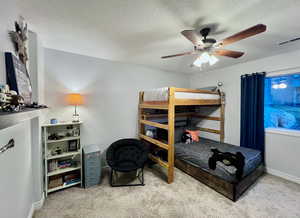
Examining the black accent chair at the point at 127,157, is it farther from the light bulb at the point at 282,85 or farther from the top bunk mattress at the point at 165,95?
the light bulb at the point at 282,85

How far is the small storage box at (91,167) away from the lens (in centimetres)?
226

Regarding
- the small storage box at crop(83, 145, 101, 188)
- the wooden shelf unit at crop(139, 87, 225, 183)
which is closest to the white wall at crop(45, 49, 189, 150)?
the wooden shelf unit at crop(139, 87, 225, 183)

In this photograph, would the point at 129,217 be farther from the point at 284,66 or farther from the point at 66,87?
the point at 284,66

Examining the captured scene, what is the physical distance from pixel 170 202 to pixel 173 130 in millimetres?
1131

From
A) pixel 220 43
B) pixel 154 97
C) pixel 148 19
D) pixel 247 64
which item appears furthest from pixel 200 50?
pixel 247 64

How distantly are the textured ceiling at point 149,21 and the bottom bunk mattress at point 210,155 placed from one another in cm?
202

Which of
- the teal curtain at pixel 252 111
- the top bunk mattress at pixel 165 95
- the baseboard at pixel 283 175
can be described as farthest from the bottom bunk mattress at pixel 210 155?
the top bunk mattress at pixel 165 95

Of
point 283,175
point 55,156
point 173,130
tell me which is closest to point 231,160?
point 173,130

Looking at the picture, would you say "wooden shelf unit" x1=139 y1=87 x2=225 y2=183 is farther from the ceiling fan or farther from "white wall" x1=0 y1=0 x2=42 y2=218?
"white wall" x1=0 y1=0 x2=42 y2=218

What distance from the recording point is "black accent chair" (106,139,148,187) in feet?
7.75

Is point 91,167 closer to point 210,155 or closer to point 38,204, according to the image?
point 38,204

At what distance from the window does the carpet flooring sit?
46.8 inches

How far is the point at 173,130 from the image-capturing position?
2436 mm

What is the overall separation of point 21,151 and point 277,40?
150 inches
